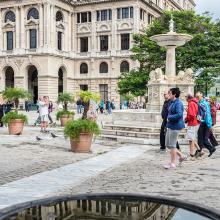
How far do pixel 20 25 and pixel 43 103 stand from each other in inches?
1450

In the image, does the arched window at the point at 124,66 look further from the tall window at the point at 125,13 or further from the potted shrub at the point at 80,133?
the potted shrub at the point at 80,133

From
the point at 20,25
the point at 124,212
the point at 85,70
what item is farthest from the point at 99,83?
the point at 124,212

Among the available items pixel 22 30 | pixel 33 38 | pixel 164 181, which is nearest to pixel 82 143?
pixel 164 181

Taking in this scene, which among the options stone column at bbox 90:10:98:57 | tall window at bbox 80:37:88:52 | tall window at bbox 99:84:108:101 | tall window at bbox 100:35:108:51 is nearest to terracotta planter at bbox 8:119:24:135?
tall window at bbox 99:84:108:101

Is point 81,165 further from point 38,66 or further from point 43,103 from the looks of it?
point 38,66

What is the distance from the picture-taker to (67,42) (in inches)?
2219

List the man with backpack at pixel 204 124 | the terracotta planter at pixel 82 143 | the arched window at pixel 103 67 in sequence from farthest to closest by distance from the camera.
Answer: the arched window at pixel 103 67, the terracotta planter at pixel 82 143, the man with backpack at pixel 204 124

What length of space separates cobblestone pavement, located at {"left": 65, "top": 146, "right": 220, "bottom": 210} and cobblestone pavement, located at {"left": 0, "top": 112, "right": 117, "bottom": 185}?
60.8 inches

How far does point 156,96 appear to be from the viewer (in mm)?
19406

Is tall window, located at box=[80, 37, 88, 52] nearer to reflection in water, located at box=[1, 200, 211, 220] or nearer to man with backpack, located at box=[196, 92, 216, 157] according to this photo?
man with backpack, located at box=[196, 92, 216, 157]

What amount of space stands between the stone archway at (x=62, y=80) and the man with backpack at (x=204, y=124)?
45800 millimetres

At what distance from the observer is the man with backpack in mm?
11070

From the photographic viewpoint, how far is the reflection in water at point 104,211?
2.23m

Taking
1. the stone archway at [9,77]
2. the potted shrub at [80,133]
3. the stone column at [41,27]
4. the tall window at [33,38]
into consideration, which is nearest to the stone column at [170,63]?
the potted shrub at [80,133]
